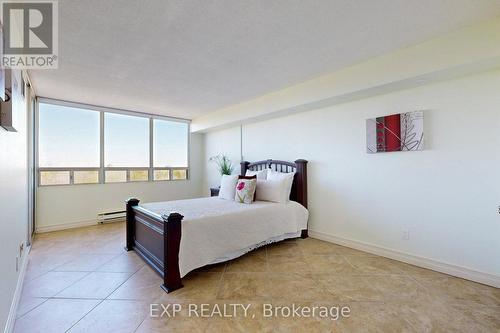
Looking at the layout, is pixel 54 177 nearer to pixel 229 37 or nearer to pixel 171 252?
pixel 171 252

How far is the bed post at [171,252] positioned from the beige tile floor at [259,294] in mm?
110

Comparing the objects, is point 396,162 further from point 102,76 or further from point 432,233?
point 102,76

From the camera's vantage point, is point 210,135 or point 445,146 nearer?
point 445,146

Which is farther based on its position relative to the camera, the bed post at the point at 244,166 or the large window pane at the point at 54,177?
the bed post at the point at 244,166

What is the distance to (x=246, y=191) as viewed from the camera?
3666 mm

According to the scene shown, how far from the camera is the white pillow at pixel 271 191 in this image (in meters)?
3.67

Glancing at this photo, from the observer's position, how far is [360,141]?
130 inches

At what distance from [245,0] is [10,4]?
1931 millimetres

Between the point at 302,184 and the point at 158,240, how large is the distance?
7.98ft

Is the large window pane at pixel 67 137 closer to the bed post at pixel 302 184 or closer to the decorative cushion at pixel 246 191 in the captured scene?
the decorative cushion at pixel 246 191

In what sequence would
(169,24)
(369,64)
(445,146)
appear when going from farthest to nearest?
1. (369,64)
2. (445,146)
3. (169,24)

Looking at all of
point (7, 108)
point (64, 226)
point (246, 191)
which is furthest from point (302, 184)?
point (64, 226)

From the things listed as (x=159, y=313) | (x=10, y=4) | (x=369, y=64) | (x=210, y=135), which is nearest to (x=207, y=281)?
(x=159, y=313)

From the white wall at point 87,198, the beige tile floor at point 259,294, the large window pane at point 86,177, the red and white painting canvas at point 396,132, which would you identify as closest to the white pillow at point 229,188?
the beige tile floor at point 259,294
